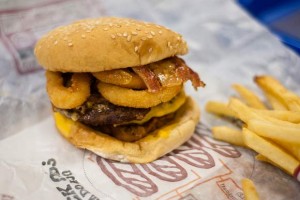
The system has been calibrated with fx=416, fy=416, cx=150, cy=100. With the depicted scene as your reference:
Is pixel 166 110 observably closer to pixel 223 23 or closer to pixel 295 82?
pixel 295 82

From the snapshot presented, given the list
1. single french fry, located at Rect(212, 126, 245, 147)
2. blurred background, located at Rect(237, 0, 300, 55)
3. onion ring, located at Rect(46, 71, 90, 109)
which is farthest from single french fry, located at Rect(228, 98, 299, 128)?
blurred background, located at Rect(237, 0, 300, 55)

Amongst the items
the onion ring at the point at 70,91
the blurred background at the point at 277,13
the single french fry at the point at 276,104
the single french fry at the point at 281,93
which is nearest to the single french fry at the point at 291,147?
the single french fry at the point at 281,93

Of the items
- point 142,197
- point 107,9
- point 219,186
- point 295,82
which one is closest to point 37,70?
point 107,9

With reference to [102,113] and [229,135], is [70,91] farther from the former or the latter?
[229,135]

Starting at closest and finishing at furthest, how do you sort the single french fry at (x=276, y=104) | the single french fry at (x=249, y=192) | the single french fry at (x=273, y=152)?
the single french fry at (x=249, y=192)
the single french fry at (x=273, y=152)
the single french fry at (x=276, y=104)

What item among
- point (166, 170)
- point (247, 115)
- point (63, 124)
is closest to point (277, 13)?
point (247, 115)

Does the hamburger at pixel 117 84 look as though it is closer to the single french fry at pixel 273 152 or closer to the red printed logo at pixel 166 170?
the red printed logo at pixel 166 170

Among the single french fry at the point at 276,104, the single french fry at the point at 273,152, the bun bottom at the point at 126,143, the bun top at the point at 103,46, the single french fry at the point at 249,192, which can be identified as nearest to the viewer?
the single french fry at the point at 249,192
